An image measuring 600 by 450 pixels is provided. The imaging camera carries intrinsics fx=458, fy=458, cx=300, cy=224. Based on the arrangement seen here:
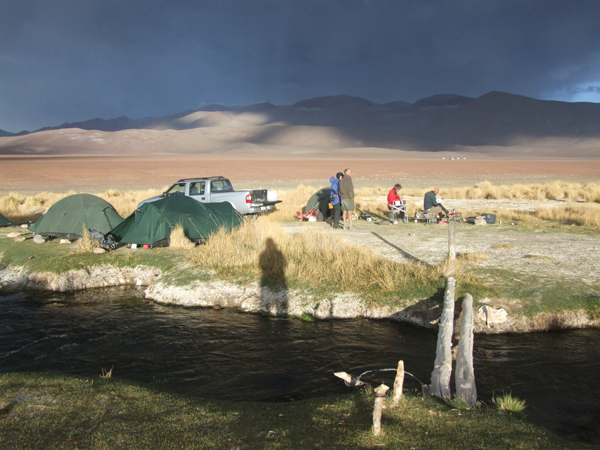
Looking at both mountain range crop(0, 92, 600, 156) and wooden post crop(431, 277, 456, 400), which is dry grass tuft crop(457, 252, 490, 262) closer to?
wooden post crop(431, 277, 456, 400)

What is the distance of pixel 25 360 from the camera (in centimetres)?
702

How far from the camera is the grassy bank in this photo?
158 inches

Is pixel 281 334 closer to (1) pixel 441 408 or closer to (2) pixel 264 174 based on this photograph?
(1) pixel 441 408

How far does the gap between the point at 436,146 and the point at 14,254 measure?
145 metres

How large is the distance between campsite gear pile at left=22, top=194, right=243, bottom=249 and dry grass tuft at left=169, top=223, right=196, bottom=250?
199 mm

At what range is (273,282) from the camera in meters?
9.80

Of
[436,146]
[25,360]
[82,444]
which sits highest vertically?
[436,146]

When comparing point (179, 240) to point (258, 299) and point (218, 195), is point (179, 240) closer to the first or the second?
point (258, 299)

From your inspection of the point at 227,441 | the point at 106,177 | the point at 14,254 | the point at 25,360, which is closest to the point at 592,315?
the point at 227,441

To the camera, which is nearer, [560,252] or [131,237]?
[560,252]

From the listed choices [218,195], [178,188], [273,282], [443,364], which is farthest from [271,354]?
[178,188]

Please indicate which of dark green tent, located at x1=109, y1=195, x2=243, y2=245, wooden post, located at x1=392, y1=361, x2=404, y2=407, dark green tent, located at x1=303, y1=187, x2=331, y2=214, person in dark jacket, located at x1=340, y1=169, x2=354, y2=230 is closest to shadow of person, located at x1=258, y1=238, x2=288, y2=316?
dark green tent, located at x1=109, y1=195, x2=243, y2=245

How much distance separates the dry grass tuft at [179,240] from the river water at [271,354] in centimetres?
310

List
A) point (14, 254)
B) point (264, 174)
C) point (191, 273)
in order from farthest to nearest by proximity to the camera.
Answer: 1. point (264, 174)
2. point (14, 254)
3. point (191, 273)
